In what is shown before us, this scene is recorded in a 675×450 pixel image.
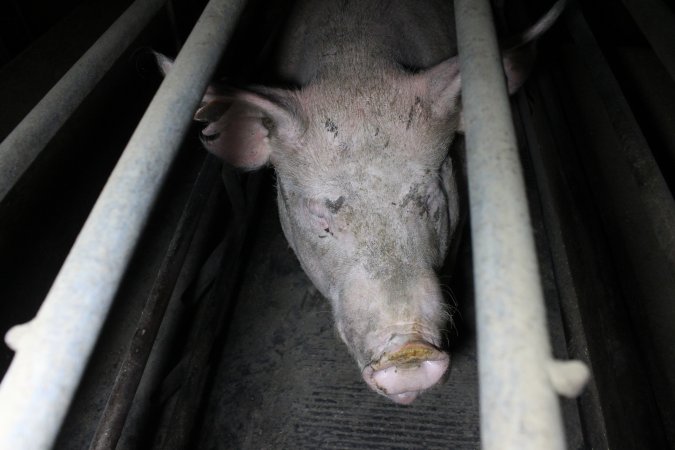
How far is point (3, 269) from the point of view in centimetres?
304

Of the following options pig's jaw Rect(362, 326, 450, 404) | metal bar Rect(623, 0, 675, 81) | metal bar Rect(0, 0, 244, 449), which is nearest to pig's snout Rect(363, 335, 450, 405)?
pig's jaw Rect(362, 326, 450, 404)

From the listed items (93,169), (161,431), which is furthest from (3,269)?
(161,431)

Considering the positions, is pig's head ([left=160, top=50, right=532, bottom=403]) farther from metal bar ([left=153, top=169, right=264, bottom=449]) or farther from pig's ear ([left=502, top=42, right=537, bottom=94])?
metal bar ([left=153, top=169, right=264, bottom=449])

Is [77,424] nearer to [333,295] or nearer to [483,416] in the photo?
[333,295]

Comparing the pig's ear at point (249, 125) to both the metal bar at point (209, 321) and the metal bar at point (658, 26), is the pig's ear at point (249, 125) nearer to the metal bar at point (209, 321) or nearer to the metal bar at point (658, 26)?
the metal bar at point (209, 321)

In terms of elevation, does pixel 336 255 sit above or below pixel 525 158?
above

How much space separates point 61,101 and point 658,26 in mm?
2370

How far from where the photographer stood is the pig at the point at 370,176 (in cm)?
185

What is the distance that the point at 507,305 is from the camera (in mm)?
774

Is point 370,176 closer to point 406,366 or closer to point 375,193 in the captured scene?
A: point 375,193

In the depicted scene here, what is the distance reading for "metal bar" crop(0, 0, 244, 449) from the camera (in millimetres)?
726

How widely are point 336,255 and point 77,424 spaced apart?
189 cm

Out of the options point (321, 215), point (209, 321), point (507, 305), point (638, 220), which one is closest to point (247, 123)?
point (321, 215)

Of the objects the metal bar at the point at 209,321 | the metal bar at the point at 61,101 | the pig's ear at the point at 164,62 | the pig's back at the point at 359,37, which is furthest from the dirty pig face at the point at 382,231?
the metal bar at the point at 209,321
